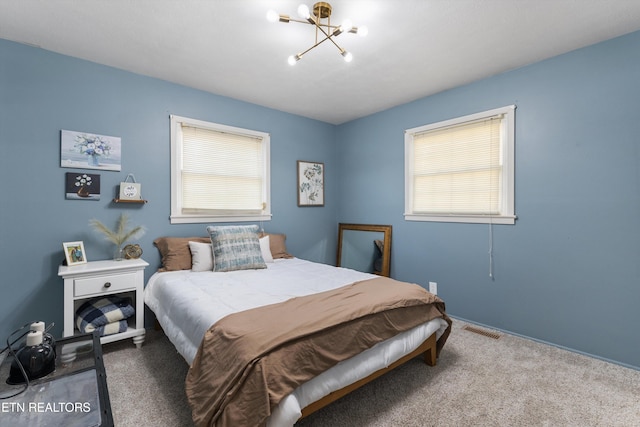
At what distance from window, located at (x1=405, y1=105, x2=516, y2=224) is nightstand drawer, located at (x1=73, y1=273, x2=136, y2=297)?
295 cm

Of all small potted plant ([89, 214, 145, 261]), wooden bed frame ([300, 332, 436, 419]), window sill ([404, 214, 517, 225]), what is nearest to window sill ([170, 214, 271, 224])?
small potted plant ([89, 214, 145, 261])

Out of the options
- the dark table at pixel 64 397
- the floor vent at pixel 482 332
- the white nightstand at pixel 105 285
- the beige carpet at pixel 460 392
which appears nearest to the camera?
the dark table at pixel 64 397

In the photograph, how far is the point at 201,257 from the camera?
9.43 ft

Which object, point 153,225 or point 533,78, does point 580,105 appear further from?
point 153,225

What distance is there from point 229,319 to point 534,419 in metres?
1.80

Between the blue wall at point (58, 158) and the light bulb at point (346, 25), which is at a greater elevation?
the light bulb at point (346, 25)

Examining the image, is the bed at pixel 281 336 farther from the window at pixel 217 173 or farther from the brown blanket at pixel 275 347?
the window at pixel 217 173

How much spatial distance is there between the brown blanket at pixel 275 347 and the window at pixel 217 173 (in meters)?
1.91

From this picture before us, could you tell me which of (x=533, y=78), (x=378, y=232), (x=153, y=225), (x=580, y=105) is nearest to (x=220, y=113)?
(x=153, y=225)

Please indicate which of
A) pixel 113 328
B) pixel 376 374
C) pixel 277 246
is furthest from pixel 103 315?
pixel 376 374

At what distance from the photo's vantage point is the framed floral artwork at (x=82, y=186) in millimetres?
2559

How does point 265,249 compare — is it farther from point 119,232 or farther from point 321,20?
point 321,20

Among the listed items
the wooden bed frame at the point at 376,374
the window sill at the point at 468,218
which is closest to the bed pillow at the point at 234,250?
the wooden bed frame at the point at 376,374

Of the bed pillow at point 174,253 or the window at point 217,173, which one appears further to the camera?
the window at point 217,173
